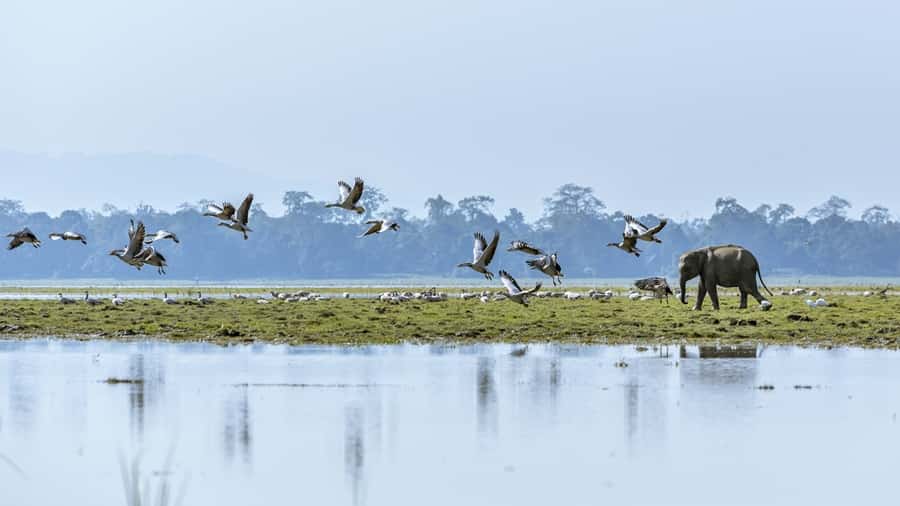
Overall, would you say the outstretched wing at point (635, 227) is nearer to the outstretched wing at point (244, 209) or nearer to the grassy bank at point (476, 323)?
the grassy bank at point (476, 323)

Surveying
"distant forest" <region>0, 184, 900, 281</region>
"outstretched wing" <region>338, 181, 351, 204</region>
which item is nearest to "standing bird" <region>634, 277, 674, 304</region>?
"outstretched wing" <region>338, 181, 351, 204</region>

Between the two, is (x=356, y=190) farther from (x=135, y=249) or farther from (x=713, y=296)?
(x=713, y=296)

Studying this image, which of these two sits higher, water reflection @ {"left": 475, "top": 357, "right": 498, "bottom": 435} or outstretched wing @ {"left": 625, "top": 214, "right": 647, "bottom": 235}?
outstretched wing @ {"left": 625, "top": 214, "right": 647, "bottom": 235}

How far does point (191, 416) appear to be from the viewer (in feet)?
61.4

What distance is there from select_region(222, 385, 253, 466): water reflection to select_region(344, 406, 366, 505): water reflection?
3.61 feet

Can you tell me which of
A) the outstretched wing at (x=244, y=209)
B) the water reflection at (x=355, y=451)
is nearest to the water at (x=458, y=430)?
the water reflection at (x=355, y=451)

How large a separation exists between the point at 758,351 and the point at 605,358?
329 centimetres

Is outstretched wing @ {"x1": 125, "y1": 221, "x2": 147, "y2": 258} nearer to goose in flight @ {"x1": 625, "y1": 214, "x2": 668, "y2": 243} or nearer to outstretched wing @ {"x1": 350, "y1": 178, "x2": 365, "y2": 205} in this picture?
outstretched wing @ {"x1": 350, "y1": 178, "x2": 365, "y2": 205}

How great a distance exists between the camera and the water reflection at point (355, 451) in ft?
45.8

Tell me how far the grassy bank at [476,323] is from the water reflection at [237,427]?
1105 cm

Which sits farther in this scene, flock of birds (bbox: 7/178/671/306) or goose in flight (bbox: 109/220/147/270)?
goose in flight (bbox: 109/220/147/270)

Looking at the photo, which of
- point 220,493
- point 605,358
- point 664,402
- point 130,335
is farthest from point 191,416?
point 130,335

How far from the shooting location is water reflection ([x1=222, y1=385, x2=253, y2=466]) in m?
15.9

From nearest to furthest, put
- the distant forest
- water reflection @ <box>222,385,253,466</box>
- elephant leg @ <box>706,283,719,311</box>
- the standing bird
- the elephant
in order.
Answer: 1. water reflection @ <box>222,385,253,466</box>
2. elephant leg @ <box>706,283,719,311</box>
3. the elephant
4. the standing bird
5. the distant forest
